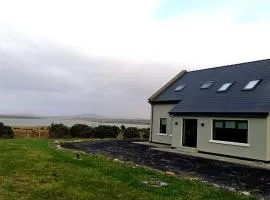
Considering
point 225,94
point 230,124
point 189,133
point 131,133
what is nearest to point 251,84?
point 225,94

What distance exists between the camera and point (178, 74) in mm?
37031

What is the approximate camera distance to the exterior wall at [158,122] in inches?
1273

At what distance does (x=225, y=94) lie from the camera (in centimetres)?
2720

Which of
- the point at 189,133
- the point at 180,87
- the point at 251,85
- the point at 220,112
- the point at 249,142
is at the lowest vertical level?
the point at 249,142

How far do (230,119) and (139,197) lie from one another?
48.1 feet

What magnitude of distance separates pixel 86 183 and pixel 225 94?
644 inches

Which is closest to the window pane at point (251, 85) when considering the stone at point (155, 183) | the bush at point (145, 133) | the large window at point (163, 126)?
the large window at point (163, 126)

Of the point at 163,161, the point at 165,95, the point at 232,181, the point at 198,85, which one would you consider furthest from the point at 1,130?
the point at 232,181

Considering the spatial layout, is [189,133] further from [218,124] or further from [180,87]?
[180,87]

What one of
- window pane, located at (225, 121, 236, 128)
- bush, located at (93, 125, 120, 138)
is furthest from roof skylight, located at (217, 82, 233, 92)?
bush, located at (93, 125, 120, 138)

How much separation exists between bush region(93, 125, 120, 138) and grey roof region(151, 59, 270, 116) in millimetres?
10602

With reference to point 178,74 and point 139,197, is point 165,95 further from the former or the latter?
point 139,197

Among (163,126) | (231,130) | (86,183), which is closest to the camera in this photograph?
(86,183)

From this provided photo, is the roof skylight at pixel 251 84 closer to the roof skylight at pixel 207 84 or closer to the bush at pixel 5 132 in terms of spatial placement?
the roof skylight at pixel 207 84
